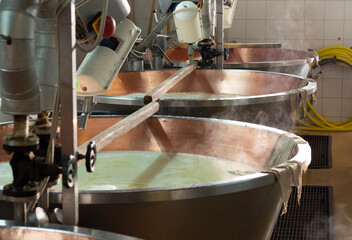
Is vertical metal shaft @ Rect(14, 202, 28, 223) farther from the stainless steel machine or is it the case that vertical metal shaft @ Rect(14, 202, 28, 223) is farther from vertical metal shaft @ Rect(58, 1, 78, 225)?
vertical metal shaft @ Rect(58, 1, 78, 225)

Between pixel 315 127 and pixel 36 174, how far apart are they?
580cm

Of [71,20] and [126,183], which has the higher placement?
[71,20]

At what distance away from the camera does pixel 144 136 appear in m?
2.11

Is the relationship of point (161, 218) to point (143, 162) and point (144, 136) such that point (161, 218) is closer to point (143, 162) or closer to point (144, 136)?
point (143, 162)

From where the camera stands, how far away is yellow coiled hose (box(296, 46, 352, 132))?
6.51 m

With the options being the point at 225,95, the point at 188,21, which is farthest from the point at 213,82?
the point at 188,21

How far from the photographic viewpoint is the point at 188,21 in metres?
2.81

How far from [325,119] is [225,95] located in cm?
385

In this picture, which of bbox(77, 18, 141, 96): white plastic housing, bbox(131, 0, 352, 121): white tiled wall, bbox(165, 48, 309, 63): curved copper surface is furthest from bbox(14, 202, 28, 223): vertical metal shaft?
bbox(131, 0, 352, 121): white tiled wall

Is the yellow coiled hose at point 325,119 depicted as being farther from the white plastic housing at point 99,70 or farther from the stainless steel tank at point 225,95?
the white plastic housing at point 99,70

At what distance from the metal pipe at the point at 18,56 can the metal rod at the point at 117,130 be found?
18 centimetres

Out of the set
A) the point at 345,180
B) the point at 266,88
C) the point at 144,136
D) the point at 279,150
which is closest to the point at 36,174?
the point at 279,150

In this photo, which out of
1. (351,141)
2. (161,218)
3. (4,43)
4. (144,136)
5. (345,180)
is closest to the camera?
(4,43)

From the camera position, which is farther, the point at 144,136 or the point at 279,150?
the point at 144,136
